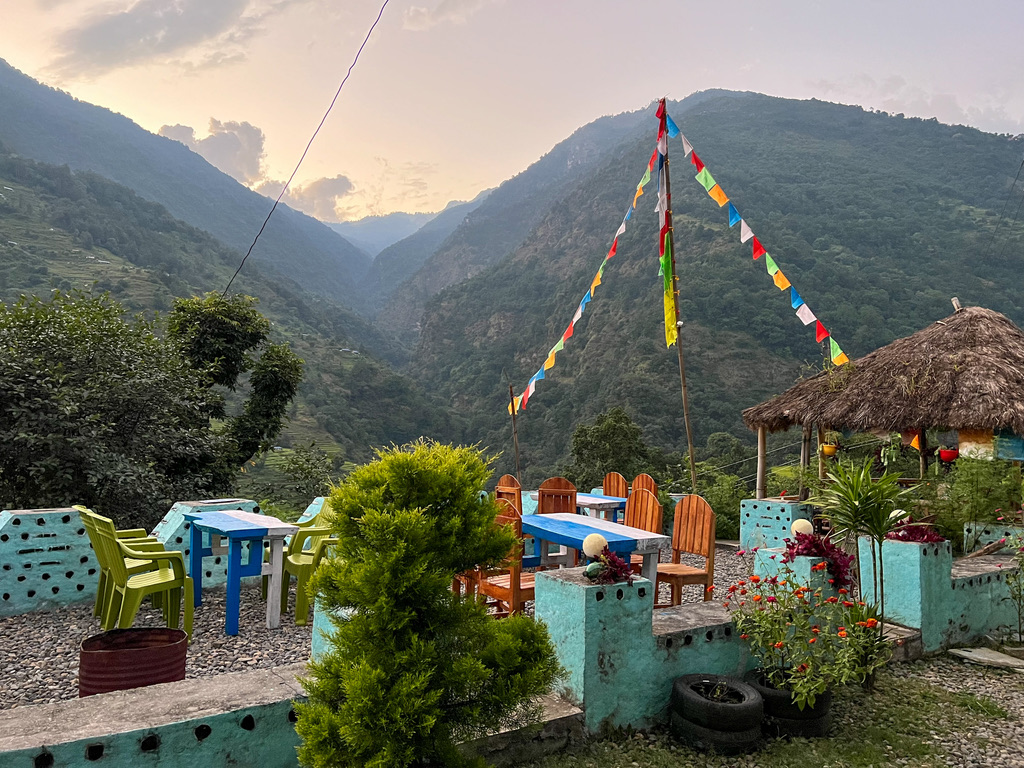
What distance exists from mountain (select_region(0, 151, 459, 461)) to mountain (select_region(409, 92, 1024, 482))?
5.05m

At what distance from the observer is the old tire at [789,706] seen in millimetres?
3105

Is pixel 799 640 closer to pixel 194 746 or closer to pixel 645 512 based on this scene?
pixel 645 512

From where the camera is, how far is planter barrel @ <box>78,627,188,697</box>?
9.04 feet

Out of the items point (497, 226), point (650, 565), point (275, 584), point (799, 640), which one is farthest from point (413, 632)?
point (497, 226)

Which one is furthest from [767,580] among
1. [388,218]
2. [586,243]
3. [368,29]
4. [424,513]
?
[388,218]

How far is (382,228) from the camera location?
453 feet

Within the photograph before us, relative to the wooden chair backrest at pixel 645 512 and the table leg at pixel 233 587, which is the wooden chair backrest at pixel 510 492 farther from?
the table leg at pixel 233 587

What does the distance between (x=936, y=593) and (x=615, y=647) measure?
2721 millimetres

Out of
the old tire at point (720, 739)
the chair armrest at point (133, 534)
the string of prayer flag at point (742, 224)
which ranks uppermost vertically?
the string of prayer flag at point (742, 224)

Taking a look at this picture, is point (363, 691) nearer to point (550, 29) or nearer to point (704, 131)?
point (550, 29)

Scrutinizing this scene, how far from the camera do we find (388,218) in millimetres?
143500

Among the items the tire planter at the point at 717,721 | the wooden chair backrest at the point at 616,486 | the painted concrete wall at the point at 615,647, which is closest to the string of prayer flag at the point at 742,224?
the wooden chair backrest at the point at 616,486

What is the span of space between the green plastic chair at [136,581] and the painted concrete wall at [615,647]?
248 centimetres

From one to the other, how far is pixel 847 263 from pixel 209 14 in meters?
40.4
